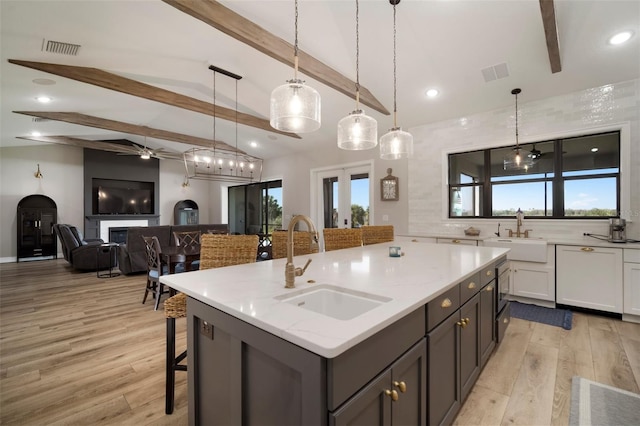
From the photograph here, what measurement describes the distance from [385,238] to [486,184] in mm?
2151

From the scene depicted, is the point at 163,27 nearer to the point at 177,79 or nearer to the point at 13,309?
the point at 177,79

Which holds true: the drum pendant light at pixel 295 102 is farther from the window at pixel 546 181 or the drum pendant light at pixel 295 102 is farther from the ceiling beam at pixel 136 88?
the ceiling beam at pixel 136 88

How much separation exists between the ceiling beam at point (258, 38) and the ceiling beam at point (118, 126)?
2.28m

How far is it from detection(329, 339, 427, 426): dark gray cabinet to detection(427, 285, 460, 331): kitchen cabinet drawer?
0.13 m

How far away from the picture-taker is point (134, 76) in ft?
14.2

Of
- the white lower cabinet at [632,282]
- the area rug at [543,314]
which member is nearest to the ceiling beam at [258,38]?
the area rug at [543,314]

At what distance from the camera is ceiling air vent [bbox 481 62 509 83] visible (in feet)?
10.9

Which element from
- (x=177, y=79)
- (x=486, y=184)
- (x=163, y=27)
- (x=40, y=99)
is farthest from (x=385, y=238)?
(x=40, y=99)

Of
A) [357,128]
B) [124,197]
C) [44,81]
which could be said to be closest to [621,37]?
[357,128]

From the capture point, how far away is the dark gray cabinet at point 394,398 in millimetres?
847

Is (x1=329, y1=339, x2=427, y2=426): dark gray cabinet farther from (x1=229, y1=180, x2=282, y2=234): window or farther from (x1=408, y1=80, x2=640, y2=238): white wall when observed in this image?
(x1=229, y1=180, x2=282, y2=234): window

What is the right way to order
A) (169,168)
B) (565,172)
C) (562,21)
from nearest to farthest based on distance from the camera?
(562,21)
(565,172)
(169,168)

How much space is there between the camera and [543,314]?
3.39 metres

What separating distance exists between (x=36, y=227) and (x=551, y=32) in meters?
11.3
